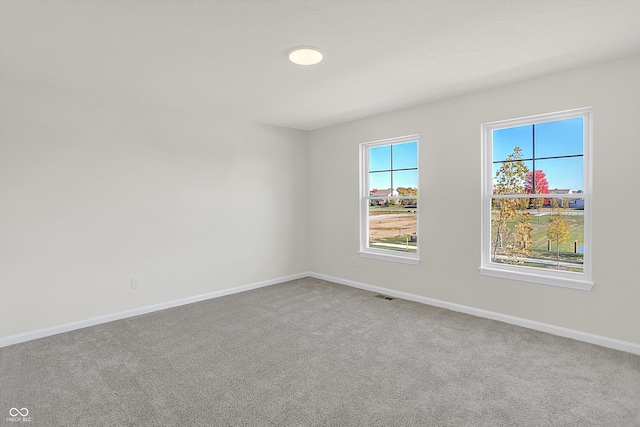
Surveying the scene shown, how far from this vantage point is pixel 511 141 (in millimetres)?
3607

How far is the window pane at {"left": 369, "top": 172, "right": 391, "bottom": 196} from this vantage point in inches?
190

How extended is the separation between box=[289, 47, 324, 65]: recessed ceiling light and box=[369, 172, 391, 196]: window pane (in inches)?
92.9

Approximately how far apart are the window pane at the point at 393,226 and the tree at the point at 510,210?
Answer: 0.99 meters

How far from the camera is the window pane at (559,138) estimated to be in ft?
10.5

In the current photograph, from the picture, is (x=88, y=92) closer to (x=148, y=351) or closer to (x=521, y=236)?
(x=148, y=351)

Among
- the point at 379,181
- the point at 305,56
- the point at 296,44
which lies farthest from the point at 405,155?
the point at 296,44

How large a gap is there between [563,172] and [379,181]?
2.21 meters

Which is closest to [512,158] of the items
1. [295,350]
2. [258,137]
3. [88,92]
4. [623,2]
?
[623,2]

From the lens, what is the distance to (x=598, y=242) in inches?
118

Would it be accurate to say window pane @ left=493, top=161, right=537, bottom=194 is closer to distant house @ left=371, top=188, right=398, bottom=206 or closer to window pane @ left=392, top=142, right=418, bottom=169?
window pane @ left=392, top=142, right=418, bottom=169

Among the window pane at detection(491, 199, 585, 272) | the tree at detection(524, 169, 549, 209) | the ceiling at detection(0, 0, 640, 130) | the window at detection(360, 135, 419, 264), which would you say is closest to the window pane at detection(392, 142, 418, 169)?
the window at detection(360, 135, 419, 264)

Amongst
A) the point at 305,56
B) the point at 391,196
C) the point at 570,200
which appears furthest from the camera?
the point at 391,196

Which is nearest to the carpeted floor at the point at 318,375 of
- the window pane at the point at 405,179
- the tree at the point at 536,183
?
the tree at the point at 536,183

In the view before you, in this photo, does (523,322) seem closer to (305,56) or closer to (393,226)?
(393,226)
